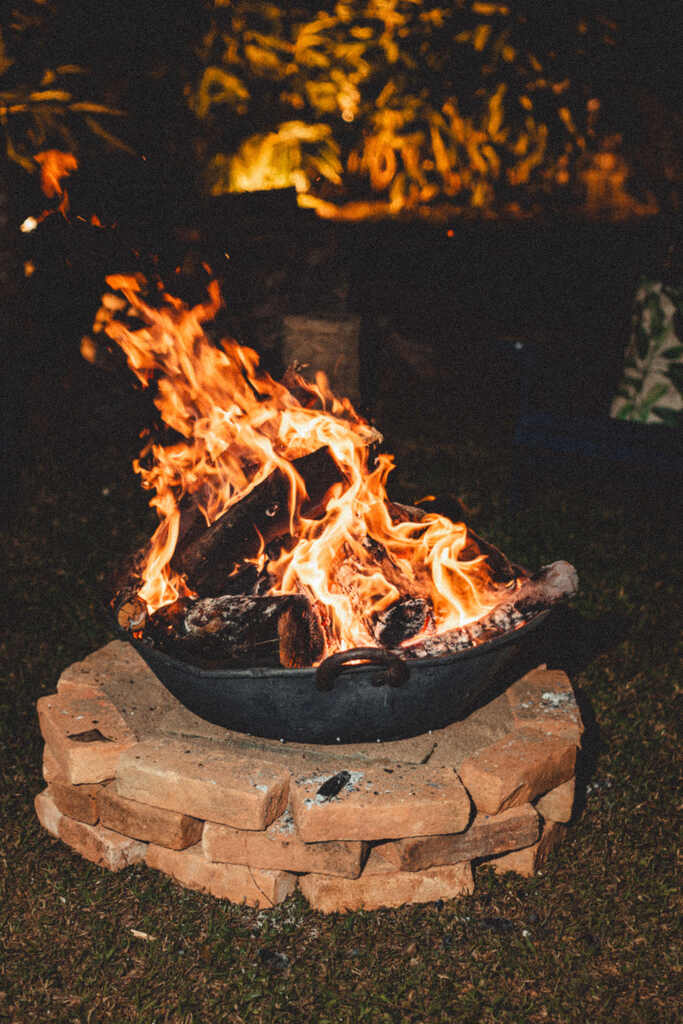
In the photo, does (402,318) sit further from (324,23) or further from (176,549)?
(176,549)

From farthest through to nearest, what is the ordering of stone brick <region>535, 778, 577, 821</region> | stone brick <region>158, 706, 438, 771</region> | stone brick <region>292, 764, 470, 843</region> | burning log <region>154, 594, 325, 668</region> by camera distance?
stone brick <region>535, 778, 577, 821</region> < stone brick <region>158, 706, 438, 771</region> < burning log <region>154, 594, 325, 668</region> < stone brick <region>292, 764, 470, 843</region>

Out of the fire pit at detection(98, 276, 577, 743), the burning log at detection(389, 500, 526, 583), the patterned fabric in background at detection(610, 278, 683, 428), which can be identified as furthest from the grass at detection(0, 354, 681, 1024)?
the patterned fabric in background at detection(610, 278, 683, 428)

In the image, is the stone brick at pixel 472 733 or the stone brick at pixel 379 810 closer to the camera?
the stone brick at pixel 379 810

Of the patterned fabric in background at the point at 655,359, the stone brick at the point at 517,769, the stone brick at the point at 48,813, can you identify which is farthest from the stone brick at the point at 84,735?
the patterned fabric in background at the point at 655,359

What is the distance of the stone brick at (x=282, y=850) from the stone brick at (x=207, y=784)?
6 centimetres

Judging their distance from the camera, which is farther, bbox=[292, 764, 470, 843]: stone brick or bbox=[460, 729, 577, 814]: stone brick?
bbox=[460, 729, 577, 814]: stone brick

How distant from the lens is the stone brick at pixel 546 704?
10.3ft

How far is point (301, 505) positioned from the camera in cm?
311

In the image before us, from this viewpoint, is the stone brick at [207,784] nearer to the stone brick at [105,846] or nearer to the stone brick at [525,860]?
the stone brick at [105,846]

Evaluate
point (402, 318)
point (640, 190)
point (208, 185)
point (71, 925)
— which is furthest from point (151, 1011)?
point (640, 190)

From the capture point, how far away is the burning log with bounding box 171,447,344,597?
3037 millimetres

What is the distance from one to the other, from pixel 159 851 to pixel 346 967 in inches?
28.6

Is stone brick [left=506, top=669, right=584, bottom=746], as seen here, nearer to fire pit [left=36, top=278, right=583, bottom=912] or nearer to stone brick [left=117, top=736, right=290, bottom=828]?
fire pit [left=36, top=278, right=583, bottom=912]

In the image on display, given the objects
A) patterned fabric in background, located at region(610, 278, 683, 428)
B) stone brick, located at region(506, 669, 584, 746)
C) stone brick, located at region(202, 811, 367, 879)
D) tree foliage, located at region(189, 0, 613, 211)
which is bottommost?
stone brick, located at region(202, 811, 367, 879)
